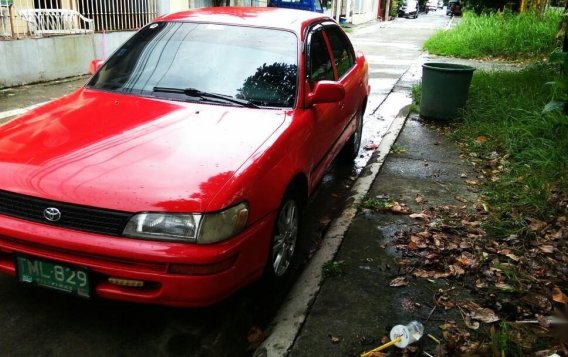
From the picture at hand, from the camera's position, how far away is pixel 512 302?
3062 mm

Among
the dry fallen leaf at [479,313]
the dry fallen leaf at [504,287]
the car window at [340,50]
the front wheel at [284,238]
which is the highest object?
the car window at [340,50]

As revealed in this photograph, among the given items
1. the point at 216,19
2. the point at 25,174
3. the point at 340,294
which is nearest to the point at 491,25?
the point at 216,19

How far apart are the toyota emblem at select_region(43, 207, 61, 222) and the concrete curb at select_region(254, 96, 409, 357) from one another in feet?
3.98

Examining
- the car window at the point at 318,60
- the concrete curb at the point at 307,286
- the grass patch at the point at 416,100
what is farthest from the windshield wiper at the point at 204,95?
the grass patch at the point at 416,100

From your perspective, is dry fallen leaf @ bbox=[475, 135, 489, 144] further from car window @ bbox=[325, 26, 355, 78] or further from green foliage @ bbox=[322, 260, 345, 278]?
green foliage @ bbox=[322, 260, 345, 278]

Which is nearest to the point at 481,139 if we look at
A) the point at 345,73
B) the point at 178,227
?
the point at 345,73

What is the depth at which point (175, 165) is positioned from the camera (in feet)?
8.75

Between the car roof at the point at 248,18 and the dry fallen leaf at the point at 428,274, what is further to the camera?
the car roof at the point at 248,18

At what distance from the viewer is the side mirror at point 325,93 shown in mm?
3635

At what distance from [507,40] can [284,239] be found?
12.8 metres

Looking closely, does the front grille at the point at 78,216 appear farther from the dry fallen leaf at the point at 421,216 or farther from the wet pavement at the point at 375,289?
the dry fallen leaf at the point at 421,216

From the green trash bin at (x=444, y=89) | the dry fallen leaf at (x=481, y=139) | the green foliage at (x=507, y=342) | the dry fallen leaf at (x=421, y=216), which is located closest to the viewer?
the green foliage at (x=507, y=342)

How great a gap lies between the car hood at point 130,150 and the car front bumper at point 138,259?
0.57 ft

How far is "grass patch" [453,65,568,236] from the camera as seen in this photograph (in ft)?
13.9
